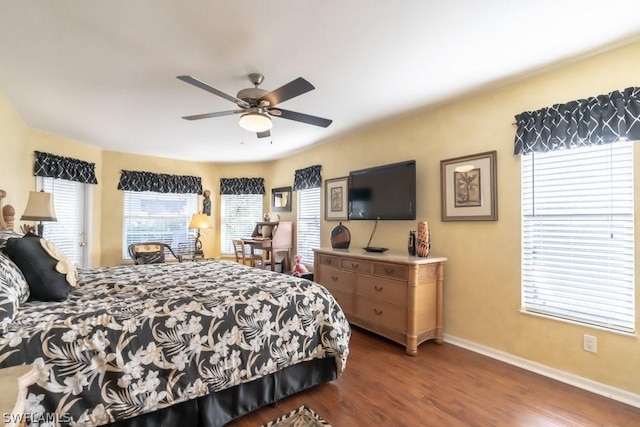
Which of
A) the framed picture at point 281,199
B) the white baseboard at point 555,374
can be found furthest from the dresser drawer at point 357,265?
the framed picture at point 281,199

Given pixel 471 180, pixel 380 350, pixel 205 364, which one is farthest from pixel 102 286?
pixel 471 180

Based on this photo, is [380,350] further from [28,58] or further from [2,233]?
[28,58]

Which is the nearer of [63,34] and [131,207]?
[63,34]

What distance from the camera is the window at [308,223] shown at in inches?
198

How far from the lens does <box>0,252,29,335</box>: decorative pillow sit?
136 cm

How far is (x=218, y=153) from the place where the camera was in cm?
536

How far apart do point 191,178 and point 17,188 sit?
8.55 feet

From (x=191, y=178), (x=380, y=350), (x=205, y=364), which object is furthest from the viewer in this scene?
(x=191, y=178)

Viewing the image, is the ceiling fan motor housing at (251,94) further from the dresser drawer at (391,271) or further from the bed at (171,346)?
the dresser drawer at (391,271)

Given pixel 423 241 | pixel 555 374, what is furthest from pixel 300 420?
pixel 555 374

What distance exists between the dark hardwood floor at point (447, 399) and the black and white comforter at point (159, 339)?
0.87ft

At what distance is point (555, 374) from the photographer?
94.4 inches

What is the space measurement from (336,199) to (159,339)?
323 cm

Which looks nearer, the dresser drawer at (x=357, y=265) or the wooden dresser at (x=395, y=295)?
Answer: the wooden dresser at (x=395, y=295)
